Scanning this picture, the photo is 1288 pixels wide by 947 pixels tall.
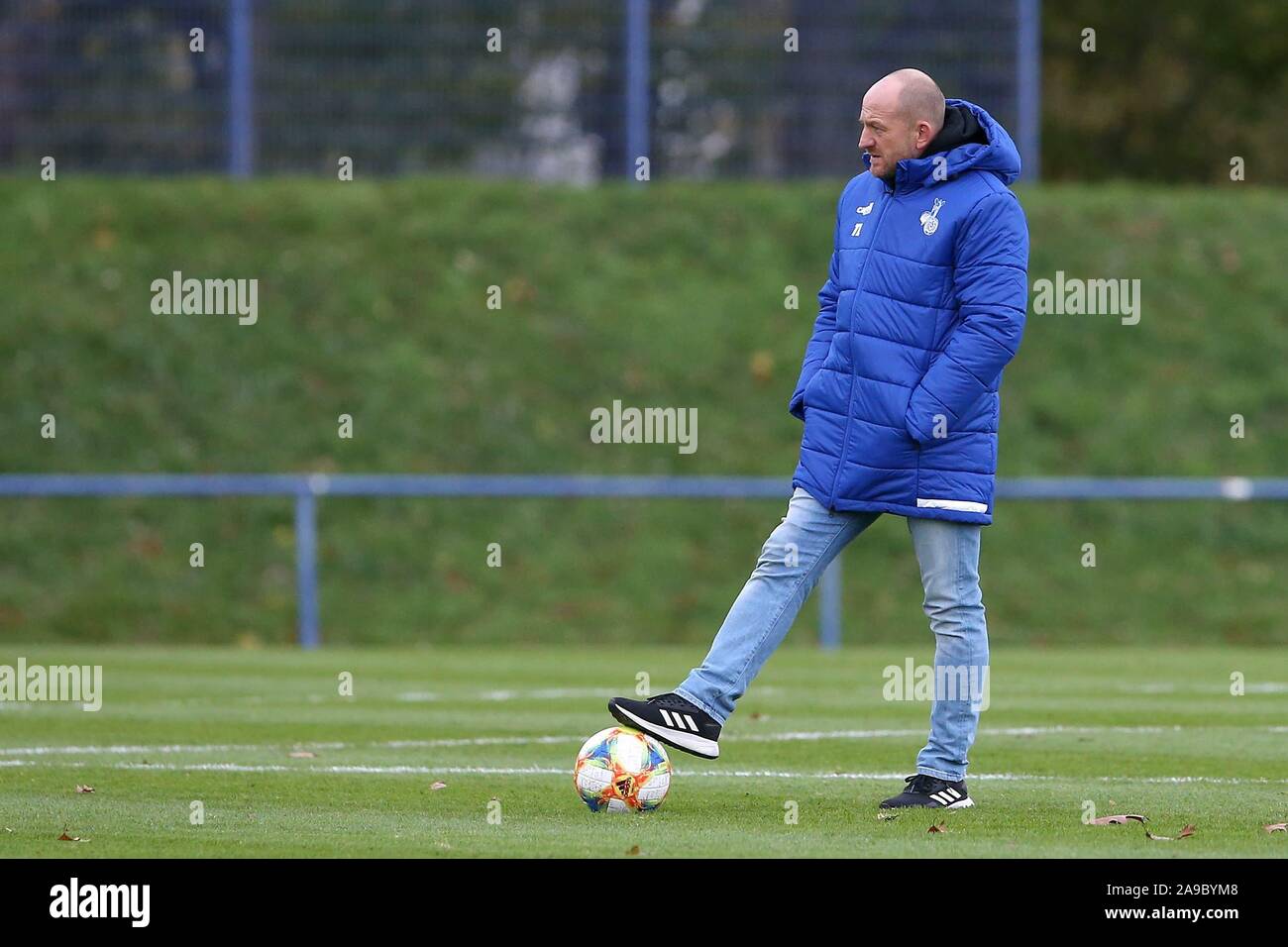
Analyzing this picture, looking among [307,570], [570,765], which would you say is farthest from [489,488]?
[570,765]

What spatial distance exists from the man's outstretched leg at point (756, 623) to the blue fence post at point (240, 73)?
17.1 m

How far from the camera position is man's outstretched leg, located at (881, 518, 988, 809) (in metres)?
7.57

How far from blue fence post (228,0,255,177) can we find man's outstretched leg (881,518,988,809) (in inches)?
683

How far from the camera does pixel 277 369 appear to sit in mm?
21938

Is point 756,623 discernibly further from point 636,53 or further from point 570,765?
point 636,53

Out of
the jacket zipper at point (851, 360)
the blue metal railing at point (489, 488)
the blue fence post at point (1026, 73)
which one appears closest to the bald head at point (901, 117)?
the jacket zipper at point (851, 360)

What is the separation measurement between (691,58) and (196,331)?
584 centimetres

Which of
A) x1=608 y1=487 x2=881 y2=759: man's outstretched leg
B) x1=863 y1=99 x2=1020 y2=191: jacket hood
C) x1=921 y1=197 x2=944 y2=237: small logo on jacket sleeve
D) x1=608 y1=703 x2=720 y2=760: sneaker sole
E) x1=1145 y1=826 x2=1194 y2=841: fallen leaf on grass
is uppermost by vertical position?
x1=863 y1=99 x2=1020 y2=191: jacket hood

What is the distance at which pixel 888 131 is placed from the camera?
7.55m

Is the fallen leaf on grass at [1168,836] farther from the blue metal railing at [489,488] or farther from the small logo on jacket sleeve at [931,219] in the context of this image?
the blue metal railing at [489,488]

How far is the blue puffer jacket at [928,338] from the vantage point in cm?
741

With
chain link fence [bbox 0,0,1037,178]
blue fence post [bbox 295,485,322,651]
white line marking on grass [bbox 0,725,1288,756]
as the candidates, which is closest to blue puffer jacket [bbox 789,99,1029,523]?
white line marking on grass [bbox 0,725,1288,756]

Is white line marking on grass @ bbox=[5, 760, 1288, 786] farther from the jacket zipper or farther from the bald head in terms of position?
the bald head
